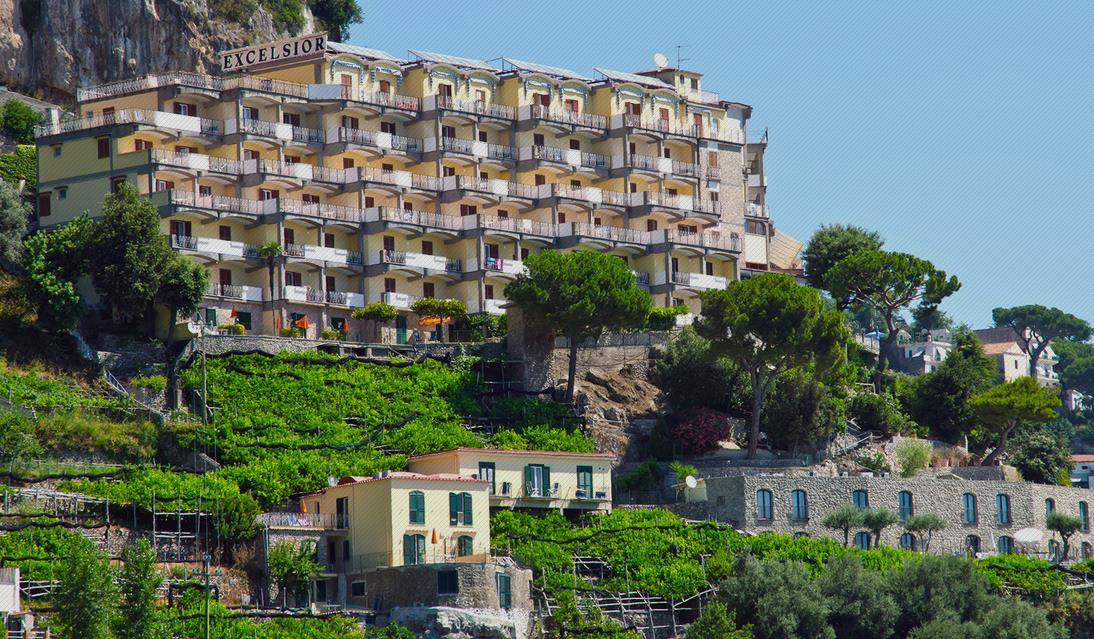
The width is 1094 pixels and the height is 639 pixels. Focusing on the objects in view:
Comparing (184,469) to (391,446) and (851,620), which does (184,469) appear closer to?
(391,446)

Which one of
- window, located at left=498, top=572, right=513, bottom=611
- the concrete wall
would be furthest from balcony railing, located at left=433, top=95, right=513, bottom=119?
window, located at left=498, top=572, right=513, bottom=611

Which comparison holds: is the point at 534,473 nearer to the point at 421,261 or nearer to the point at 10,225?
the point at 421,261

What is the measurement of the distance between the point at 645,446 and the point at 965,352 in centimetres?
2560

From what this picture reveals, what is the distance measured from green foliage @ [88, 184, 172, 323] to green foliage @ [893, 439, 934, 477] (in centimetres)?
3642

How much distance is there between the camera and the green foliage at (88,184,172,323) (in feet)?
333

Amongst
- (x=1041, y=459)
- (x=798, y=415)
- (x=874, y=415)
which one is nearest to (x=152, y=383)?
(x=798, y=415)

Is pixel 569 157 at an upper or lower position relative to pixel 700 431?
upper

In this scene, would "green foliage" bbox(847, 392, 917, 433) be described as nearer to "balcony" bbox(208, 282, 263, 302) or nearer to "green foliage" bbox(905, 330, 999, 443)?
"green foliage" bbox(905, 330, 999, 443)

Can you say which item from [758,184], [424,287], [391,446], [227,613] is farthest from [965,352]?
[227,613]

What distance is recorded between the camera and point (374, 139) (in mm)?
118125

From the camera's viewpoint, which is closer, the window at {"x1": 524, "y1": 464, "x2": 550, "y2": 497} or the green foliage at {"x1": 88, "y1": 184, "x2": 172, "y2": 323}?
the window at {"x1": 524, "y1": 464, "x2": 550, "y2": 497}

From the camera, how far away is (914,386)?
391 feet

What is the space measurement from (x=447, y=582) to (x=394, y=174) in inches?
1505

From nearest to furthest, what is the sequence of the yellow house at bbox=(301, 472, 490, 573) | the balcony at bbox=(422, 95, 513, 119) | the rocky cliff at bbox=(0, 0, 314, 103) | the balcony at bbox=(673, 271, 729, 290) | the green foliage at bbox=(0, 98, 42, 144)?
the yellow house at bbox=(301, 472, 490, 573)
the balcony at bbox=(422, 95, 513, 119)
the green foliage at bbox=(0, 98, 42, 144)
the balcony at bbox=(673, 271, 729, 290)
the rocky cliff at bbox=(0, 0, 314, 103)
